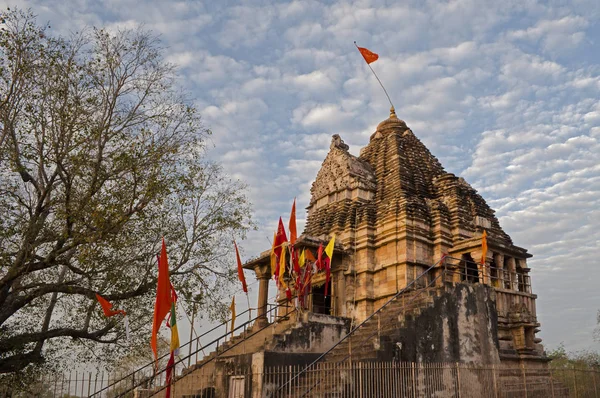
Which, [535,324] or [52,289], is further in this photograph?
[535,324]

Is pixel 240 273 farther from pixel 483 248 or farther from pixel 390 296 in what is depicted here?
pixel 483 248

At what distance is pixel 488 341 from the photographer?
15.8 metres

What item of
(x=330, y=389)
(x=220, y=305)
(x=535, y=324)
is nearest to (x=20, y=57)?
(x=220, y=305)

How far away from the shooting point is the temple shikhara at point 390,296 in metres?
12.5

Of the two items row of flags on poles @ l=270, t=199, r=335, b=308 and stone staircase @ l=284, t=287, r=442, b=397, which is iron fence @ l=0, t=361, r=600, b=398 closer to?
stone staircase @ l=284, t=287, r=442, b=397

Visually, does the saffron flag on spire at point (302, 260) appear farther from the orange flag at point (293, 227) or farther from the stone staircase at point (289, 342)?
the stone staircase at point (289, 342)

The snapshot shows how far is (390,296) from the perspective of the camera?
19312 mm

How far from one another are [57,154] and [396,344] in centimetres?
1002

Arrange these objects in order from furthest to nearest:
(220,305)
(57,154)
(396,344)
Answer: (220,305) → (396,344) → (57,154)

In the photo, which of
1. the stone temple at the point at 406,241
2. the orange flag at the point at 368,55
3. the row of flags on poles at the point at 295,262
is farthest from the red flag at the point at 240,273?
the orange flag at the point at 368,55

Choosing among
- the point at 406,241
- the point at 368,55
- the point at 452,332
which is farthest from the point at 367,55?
the point at 452,332

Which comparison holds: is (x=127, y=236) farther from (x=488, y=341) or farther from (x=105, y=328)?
(x=488, y=341)

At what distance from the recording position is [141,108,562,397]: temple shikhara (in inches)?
491

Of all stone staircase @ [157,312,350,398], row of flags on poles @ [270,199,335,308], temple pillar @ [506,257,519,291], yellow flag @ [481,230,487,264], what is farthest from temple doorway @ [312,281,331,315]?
temple pillar @ [506,257,519,291]
